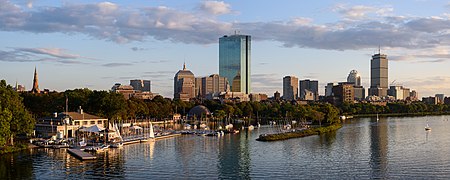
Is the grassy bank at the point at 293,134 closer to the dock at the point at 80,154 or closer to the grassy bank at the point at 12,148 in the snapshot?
the dock at the point at 80,154

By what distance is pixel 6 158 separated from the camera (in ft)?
188

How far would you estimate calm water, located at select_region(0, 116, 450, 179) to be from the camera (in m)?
48.7

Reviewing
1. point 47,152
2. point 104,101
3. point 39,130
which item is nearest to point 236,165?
point 47,152

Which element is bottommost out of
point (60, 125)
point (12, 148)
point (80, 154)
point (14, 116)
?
point (80, 154)

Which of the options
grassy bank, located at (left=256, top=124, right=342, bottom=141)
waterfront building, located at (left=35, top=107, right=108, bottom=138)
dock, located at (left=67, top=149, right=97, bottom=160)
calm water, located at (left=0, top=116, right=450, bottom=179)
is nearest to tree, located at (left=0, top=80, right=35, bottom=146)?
calm water, located at (left=0, top=116, right=450, bottom=179)

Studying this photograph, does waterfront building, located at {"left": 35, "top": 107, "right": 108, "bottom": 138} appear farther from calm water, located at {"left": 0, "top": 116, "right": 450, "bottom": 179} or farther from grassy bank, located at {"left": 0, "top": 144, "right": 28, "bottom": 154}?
calm water, located at {"left": 0, "top": 116, "right": 450, "bottom": 179}

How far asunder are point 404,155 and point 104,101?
57.5m

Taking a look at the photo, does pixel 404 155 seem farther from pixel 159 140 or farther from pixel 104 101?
pixel 104 101

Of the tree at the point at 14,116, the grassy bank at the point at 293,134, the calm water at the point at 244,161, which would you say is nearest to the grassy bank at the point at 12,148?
the tree at the point at 14,116

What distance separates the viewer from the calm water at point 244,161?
48.7m

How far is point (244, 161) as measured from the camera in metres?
56.9

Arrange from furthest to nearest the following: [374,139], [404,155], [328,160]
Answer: [374,139], [404,155], [328,160]

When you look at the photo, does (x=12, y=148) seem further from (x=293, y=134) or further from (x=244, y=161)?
(x=293, y=134)

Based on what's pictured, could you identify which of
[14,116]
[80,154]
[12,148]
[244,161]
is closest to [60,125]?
[14,116]
